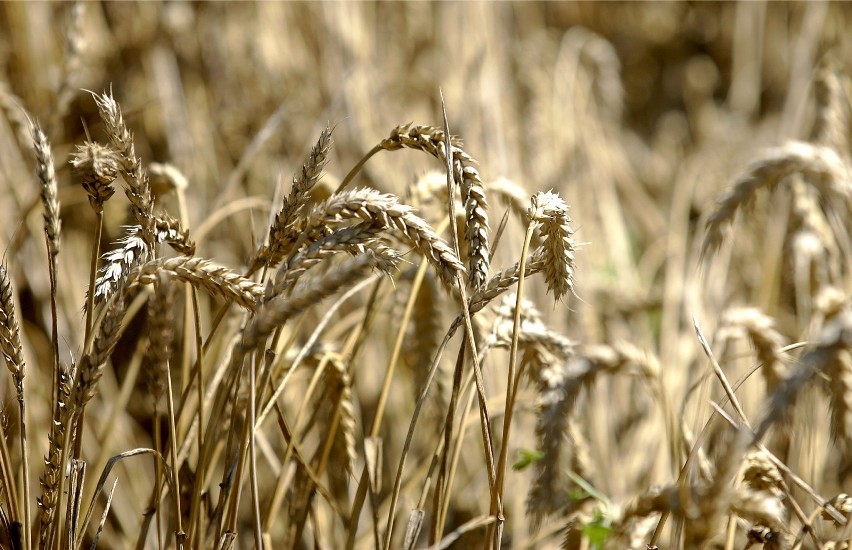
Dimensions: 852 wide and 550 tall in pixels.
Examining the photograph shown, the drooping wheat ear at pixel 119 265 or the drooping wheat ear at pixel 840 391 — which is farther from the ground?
the drooping wheat ear at pixel 119 265

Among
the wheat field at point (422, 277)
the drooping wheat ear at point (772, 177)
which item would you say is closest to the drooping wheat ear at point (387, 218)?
the wheat field at point (422, 277)

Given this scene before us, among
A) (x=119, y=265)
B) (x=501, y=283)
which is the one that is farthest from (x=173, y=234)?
(x=501, y=283)

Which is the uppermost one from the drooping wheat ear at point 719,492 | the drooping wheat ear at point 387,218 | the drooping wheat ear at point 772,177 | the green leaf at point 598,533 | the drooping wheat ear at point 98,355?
the drooping wheat ear at point 772,177

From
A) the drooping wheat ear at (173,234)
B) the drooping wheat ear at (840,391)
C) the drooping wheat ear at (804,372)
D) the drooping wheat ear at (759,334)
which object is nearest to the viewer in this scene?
the drooping wheat ear at (804,372)

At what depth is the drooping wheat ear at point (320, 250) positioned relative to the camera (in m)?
0.81

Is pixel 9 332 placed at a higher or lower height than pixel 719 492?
higher

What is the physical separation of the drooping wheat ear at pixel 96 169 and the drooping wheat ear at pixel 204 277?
0.38 feet

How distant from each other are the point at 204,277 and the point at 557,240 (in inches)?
17.4

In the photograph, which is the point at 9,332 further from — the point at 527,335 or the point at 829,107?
the point at 829,107

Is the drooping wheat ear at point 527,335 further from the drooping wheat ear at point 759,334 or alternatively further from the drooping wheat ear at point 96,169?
the drooping wheat ear at point 96,169

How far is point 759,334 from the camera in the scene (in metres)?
1.39

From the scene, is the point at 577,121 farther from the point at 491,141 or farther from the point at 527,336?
the point at 527,336

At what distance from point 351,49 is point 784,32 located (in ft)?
8.14

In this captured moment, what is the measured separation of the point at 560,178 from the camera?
8.95 ft
